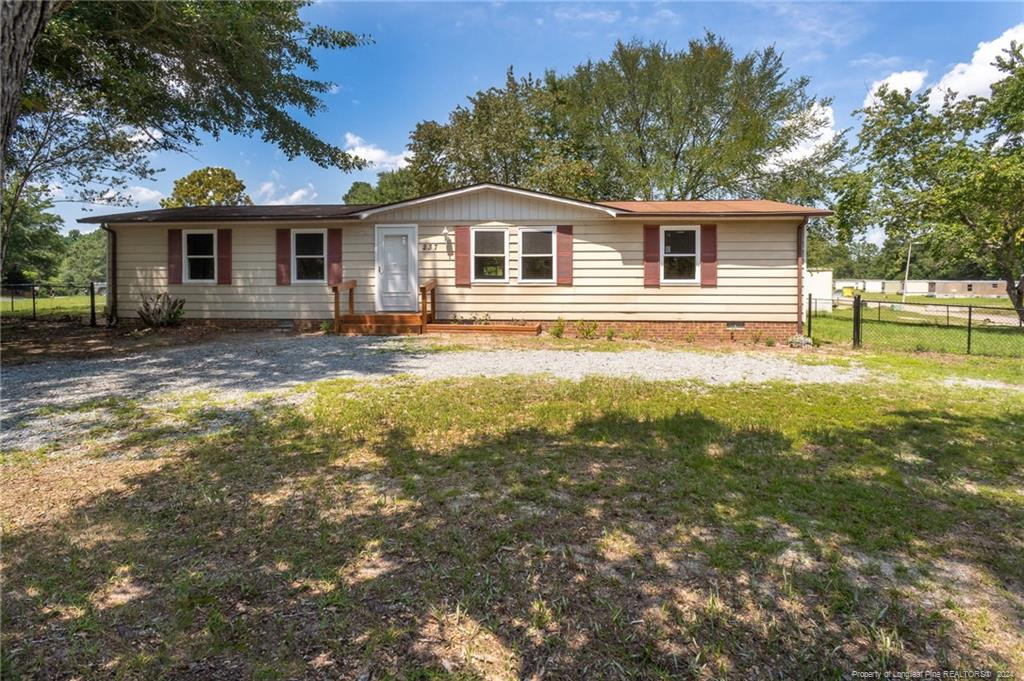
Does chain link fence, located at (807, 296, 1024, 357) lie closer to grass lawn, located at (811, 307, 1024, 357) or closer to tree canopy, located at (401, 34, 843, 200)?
grass lawn, located at (811, 307, 1024, 357)

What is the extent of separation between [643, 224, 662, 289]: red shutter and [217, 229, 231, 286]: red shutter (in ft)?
30.6

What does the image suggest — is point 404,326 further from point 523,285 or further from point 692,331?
point 692,331

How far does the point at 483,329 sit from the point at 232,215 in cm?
632

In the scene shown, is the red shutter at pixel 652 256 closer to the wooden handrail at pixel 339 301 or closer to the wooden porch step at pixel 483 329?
the wooden porch step at pixel 483 329

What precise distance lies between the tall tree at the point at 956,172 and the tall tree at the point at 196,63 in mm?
16850

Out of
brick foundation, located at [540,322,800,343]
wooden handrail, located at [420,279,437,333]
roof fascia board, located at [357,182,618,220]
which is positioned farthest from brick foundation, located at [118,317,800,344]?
roof fascia board, located at [357,182,618,220]

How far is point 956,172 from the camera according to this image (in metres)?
15.9

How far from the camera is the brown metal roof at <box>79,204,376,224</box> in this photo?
38.5 feet

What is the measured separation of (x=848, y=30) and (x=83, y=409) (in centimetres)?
1336

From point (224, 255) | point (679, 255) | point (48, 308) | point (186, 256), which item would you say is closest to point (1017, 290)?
point (679, 255)

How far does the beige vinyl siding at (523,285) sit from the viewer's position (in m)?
11.2

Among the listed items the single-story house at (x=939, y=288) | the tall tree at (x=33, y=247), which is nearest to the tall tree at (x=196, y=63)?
the tall tree at (x=33, y=247)

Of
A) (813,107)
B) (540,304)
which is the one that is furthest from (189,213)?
(813,107)

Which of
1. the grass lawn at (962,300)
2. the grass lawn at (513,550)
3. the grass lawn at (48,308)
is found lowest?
the grass lawn at (513,550)
